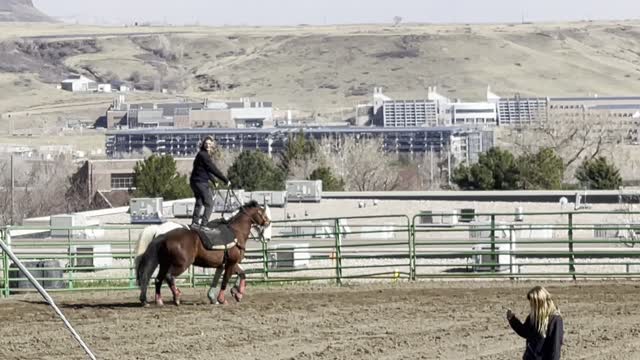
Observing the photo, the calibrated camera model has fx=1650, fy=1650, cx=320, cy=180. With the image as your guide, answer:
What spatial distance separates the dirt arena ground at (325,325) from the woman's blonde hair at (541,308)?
3.93 metres

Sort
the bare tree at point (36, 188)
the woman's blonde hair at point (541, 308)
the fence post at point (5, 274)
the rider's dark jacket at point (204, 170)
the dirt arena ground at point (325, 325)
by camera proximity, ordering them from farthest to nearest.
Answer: the bare tree at point (36, 188) → the fence post at point (5, 274) → the rider's dark jacket at point (204, 170) → the dirt arena ground at point (325, 325) → the woman's blonde hair at point (541, 308)

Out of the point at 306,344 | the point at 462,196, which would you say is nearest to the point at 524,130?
the point at 462,196

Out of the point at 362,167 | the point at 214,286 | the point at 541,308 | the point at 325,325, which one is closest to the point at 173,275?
the point at 214,286

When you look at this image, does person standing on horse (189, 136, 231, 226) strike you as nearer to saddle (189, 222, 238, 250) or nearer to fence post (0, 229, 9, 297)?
saddle (189, 222, 238, 250)

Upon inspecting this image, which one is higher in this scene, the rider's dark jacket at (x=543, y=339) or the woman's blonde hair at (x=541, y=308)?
the woman's blonde hair at (x=541, y=308)

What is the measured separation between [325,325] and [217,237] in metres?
2.27

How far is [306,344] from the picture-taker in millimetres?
19641

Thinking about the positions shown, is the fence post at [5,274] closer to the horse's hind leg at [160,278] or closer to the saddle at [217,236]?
the horse's hind leg at [160,278]

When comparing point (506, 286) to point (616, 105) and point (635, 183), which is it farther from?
point (616, 105)

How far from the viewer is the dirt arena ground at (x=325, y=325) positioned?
19109 mm

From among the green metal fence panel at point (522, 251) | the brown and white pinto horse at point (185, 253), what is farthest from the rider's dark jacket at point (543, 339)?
the green metal fence panel at point (522, 251)

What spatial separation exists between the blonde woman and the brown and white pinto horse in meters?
8.44

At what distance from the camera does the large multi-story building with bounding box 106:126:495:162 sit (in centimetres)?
15675

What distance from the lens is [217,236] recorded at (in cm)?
2258
